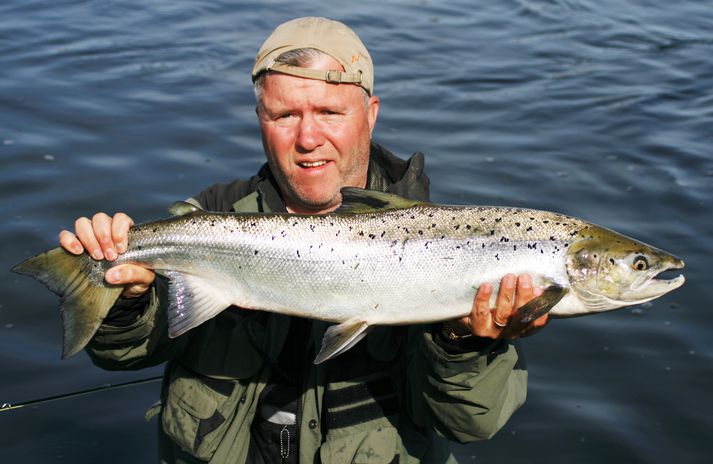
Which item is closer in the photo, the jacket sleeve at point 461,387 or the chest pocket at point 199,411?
the jacket sleeve at point 461,387

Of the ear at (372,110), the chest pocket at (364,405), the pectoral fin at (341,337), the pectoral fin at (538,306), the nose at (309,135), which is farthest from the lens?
the ear at (372,110)

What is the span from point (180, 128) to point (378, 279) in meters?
7.82

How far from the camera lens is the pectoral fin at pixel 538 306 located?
12.4 ft

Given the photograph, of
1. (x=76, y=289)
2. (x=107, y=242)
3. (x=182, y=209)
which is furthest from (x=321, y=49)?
(x=76, y=289)

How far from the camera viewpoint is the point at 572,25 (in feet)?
52.2

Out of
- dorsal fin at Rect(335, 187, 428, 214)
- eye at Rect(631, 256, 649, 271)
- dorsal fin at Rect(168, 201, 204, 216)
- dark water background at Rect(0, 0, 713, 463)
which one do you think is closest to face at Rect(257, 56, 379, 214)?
dorsal fin at Rect(335, 187, 428, 214)

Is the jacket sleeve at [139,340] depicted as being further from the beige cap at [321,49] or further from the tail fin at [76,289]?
the beige cap at [321,49]

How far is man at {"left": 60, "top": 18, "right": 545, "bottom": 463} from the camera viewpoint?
414 cm

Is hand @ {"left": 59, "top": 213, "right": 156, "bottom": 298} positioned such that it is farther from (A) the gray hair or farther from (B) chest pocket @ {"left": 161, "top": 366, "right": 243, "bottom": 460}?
(A) the gray hair

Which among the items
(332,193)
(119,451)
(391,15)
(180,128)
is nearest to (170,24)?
(391,15)

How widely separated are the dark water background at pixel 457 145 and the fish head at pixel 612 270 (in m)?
2.67

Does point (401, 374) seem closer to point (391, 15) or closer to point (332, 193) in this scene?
point (332, 193)

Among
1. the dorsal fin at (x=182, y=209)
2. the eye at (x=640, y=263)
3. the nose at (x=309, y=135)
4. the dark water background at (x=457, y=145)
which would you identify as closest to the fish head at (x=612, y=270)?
the eye at (x=640, y=263)

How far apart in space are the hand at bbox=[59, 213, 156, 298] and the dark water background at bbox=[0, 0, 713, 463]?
2.64m
